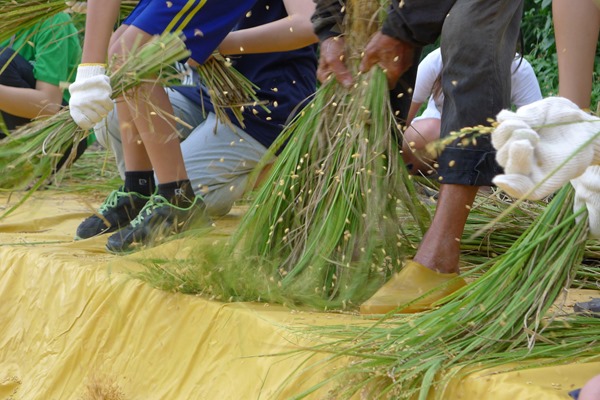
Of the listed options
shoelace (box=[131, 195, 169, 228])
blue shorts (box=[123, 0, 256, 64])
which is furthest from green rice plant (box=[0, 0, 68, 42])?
shoelace (box=[131, 195, 169, 228])

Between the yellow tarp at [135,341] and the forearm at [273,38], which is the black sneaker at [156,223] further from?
the forearm at [273,38]

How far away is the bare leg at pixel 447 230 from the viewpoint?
6.25 feet

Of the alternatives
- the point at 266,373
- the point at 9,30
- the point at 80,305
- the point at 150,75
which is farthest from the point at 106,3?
the point at 266,373

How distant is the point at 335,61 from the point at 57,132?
781 mm

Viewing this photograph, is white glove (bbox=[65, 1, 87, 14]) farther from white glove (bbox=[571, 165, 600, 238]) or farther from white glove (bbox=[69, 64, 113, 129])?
white glove (bbox=[571, 165, 600, 238])

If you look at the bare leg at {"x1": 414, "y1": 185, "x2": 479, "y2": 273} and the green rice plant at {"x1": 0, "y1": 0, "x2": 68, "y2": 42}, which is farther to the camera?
the green rice plant at {"x1": 0, "y1": 0, "x2": 68, "y2": 42}

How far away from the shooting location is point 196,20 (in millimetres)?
2654

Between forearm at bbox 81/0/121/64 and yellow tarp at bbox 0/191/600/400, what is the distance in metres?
0.45

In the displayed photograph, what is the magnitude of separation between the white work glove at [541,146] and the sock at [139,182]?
184 centimetres

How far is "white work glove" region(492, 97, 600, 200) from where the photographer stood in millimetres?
1255

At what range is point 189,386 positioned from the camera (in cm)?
198

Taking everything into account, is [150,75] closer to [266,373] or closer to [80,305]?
[80,305]

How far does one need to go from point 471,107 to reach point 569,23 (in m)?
0.26

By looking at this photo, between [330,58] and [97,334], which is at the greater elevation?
[330,58]
